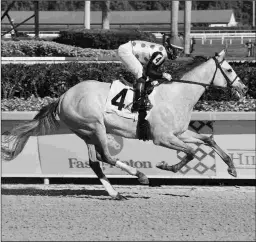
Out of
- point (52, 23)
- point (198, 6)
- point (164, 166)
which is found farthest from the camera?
point (198, 6)

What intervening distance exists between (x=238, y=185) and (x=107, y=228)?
10.8ft

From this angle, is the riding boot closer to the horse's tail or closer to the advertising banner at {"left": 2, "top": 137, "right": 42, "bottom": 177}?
the horse's tail

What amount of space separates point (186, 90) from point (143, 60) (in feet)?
1.84

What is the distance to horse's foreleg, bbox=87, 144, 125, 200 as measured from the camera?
28.3 ft

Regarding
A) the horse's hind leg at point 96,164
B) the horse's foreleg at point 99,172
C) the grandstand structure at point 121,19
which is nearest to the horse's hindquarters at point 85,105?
the horse's hind leg at point 96,164

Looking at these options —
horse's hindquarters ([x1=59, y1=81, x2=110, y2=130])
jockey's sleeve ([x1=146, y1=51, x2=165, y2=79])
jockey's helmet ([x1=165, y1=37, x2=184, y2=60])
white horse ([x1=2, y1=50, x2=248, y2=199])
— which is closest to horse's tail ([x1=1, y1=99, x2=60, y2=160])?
white horse ([x1=2, y1=50, x2=248, y2=199])

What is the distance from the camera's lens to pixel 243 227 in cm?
694

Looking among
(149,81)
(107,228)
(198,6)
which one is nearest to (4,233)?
(107,228)

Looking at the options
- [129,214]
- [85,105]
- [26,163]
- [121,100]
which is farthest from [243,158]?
[26,163]

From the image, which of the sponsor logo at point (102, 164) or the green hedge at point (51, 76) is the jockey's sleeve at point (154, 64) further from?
the green hedge at point (51, 76)

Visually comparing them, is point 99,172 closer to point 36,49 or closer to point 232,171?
point 232,171

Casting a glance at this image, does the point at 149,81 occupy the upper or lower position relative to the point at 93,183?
upper

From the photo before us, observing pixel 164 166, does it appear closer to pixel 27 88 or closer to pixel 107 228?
pixel 107 228

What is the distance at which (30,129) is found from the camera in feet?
30.2
